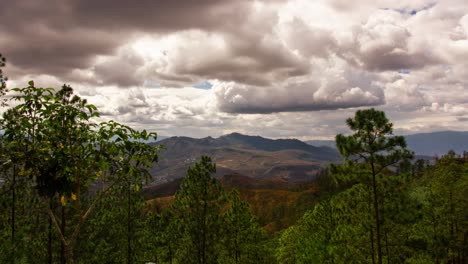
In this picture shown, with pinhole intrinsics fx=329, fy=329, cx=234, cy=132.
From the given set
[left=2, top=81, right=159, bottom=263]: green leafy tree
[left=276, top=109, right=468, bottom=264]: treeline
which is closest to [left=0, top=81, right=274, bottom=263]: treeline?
[left=2, top=81, right=159, bottom=263]: green leafy tree

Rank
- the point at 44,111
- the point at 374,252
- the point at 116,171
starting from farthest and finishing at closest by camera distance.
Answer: the point at 374,252
the point at 116,171
the point at 44,111

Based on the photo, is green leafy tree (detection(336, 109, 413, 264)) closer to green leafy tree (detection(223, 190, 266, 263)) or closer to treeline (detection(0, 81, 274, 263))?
treeline (detection(0, 81, 274, 263))

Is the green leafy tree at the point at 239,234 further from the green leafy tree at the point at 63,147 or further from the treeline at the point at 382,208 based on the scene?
the green leafy tree at the point at 63,147

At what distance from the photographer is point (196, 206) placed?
36.6 m

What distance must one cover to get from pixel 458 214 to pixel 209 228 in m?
31.2

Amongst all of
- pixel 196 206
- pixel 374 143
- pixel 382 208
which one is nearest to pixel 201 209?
pixel 196 206

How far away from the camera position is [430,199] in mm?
39094

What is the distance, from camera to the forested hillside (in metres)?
9.95

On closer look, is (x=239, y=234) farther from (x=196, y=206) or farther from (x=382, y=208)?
(x=382, y=208)

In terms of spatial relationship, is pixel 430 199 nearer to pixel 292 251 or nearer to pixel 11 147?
pixel 292 251

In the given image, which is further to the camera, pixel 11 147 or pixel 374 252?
pixel 374 252

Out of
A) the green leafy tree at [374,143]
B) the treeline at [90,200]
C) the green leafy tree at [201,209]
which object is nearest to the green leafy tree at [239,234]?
the treeline at [90,200]

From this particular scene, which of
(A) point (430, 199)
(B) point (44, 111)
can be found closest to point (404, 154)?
(A) point (430, 199)

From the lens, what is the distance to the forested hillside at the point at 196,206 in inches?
392
